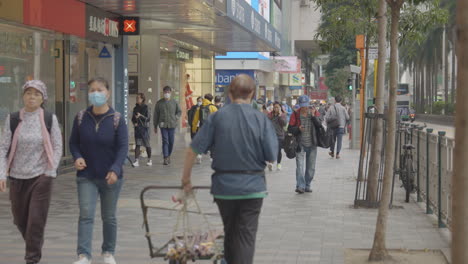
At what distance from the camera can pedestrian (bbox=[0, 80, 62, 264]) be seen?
23.1 ft

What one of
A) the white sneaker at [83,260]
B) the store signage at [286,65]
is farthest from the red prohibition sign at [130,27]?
the store signage at [286,65]

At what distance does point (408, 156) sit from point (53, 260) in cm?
690

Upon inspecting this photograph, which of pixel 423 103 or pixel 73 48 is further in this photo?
pixel 423 103

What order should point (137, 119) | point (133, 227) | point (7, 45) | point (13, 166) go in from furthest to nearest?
point (137, 119) → point (7, 45) → point (133, 227) → point (13, 166)

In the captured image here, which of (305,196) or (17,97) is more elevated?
(17,97)

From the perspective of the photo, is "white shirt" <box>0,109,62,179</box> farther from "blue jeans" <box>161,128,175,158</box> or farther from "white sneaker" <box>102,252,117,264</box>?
"blue jeans" <box>161,128,175,158</box>

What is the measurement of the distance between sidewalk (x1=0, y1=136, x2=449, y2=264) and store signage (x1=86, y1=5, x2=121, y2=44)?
357 centimetres

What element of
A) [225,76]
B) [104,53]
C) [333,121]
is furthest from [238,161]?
[225,76]

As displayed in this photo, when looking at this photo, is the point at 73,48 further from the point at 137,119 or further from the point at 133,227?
the point at 133,227

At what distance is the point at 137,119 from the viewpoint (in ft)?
60.7

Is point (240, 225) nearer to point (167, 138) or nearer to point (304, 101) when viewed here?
point (304, 101)

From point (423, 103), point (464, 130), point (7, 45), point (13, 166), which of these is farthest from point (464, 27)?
point (423, 103)

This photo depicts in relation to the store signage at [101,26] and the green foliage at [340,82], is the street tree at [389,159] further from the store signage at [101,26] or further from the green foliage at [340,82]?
the green foliage at [340,82]

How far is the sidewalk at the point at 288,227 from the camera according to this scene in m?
8.05
